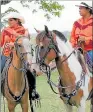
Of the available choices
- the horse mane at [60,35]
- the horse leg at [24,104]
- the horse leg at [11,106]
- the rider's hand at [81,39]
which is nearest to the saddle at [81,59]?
the rider's hand at [81,39]

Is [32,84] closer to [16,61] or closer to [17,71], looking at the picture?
[17,71]

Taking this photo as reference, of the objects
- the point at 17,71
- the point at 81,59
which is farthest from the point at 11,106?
the point at 81,59

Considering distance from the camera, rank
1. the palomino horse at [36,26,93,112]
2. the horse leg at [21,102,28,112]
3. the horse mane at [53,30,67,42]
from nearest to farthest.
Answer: the palomino horse at [36,26,93,112] < the horse mane at [53,30,67,42] < the horse leg at [21,102,28,112]

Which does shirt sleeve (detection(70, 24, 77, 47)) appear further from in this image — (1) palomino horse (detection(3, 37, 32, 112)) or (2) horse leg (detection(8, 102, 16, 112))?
(2) horse leg (detection(8, 102, 16, 112))

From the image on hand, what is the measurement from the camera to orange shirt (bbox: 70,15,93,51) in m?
7.80

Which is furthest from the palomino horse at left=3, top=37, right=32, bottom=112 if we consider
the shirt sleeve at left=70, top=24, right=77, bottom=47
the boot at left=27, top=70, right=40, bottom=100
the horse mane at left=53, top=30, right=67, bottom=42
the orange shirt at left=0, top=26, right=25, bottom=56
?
the shirt sleeve at left=70, top=24, right=77, bottom=47

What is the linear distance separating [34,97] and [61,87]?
1.21 meters

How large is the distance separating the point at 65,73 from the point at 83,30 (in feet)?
3.04

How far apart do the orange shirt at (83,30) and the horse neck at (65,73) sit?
70 centimetres

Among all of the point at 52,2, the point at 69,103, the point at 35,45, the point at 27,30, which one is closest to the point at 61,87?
the point at 69,103

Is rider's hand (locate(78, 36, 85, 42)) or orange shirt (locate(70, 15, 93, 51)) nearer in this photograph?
rider's hand (locate(78, 36, 85, 42))

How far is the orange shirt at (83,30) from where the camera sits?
307 inches

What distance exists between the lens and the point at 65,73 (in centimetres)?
730

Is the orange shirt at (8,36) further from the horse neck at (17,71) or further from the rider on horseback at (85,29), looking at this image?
the rider on horseback at (85,29)
